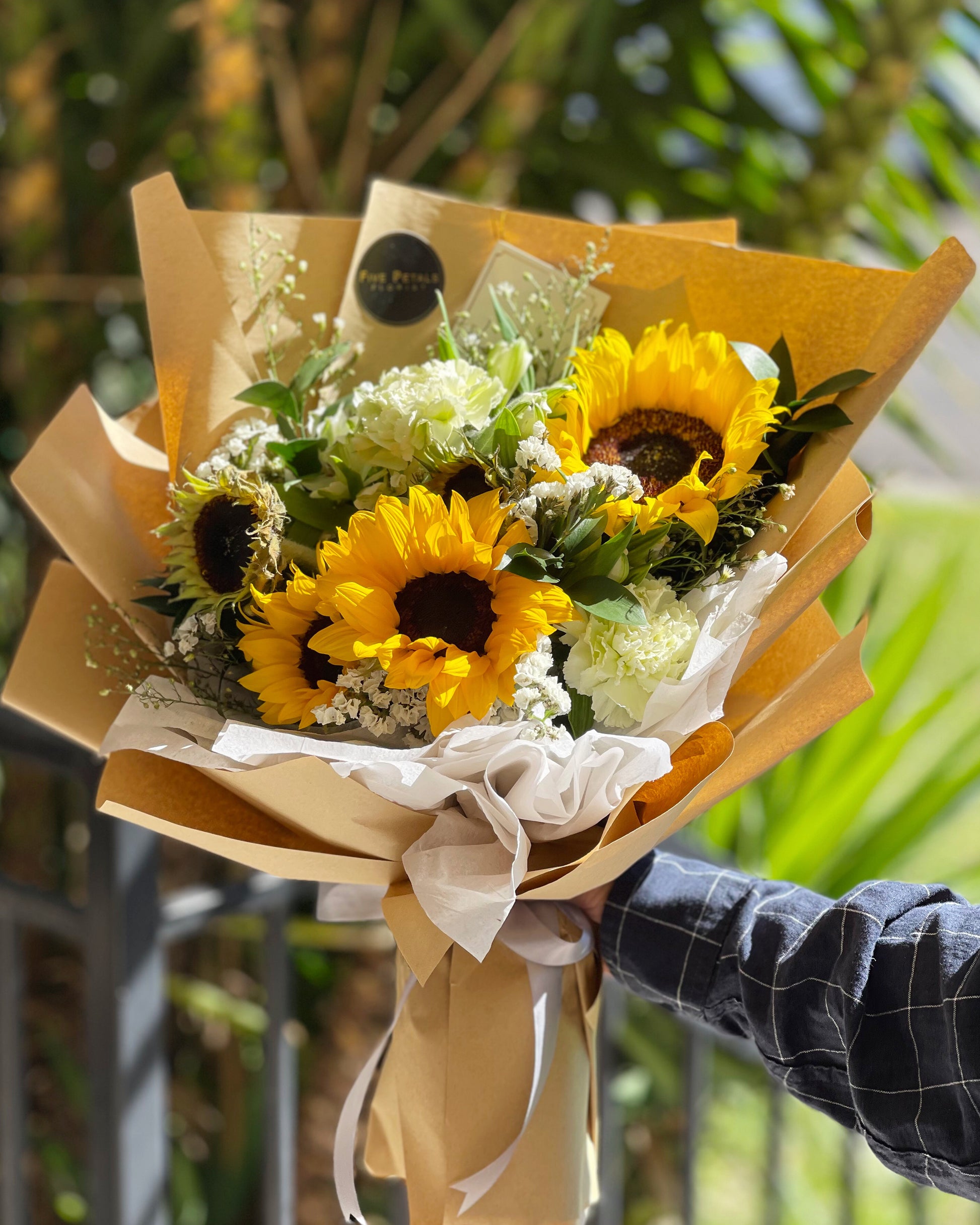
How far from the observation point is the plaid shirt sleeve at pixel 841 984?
0.52 m

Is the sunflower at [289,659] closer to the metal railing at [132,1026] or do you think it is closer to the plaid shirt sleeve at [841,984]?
the plaid shirt sleeve at [841,984]

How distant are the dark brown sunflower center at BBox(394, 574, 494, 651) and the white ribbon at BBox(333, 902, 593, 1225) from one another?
0.21 meters

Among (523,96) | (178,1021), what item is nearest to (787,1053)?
(523,96)

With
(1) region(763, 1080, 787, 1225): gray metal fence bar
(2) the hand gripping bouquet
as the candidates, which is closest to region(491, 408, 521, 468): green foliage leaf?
(2) the hand gripping bouquet

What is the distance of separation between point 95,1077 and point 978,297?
1.83 metres

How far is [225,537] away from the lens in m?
0.58

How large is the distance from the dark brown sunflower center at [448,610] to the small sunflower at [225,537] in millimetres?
84

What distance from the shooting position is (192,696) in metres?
0.61

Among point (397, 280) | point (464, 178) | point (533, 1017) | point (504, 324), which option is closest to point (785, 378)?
point (504, 324)

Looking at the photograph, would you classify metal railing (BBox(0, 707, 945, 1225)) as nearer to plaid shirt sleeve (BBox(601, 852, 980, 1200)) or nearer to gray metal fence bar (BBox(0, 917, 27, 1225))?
gray metal fence bar (BBox(0, 917, 27, 1225))

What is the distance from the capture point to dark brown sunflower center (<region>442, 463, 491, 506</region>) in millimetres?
562

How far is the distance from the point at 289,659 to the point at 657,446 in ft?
0.83

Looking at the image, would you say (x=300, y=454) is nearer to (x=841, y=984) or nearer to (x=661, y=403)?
(x=661, y=403)

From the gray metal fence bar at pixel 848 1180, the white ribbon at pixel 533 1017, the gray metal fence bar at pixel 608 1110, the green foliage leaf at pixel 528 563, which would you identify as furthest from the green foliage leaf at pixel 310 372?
the gray metal fence bar at pixel 848 1180
